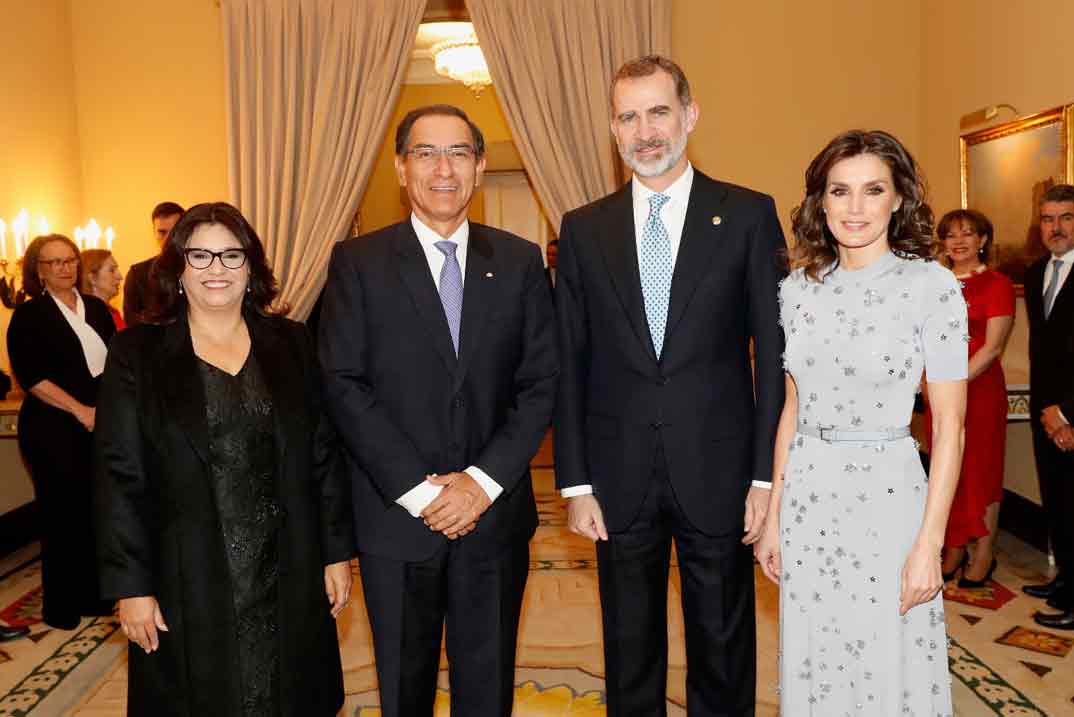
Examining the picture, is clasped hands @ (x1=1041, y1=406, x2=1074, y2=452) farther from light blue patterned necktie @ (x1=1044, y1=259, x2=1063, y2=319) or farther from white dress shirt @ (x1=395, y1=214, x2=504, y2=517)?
white dress shirt @ (x1=395, y1=214, x2=504, y2=517)

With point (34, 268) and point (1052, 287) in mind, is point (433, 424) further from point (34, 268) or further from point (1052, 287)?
point (1052, 287)

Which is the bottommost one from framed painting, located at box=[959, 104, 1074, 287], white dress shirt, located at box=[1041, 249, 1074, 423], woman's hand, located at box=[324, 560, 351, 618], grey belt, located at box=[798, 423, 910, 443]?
woman's hand, located at box=[324, 560, 351, 618]

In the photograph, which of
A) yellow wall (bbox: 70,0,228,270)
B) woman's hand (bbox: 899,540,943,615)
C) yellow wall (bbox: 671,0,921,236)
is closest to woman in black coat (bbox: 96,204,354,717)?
woman's hand (bbox: 899,540,943,615)

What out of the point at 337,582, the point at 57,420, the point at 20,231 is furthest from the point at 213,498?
the point at 20,231

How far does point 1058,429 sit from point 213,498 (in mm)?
3486

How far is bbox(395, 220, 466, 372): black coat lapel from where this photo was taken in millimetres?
2209

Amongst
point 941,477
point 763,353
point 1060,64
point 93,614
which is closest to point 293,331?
point 763,353

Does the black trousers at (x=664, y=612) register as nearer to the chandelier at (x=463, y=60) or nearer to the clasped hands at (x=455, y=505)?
the clasped hands at (x=455, y=505)

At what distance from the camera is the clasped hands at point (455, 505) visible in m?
2.13

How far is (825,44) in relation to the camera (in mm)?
5785

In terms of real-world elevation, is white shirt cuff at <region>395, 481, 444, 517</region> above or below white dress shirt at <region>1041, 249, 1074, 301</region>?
below

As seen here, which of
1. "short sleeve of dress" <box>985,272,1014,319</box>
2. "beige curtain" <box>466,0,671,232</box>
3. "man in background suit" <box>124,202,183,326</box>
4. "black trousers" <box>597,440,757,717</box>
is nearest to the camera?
"black trousers" <box>597,440,757,717</box>

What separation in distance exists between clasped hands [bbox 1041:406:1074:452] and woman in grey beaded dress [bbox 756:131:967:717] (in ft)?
7.29

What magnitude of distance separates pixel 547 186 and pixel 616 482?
3.69 m
